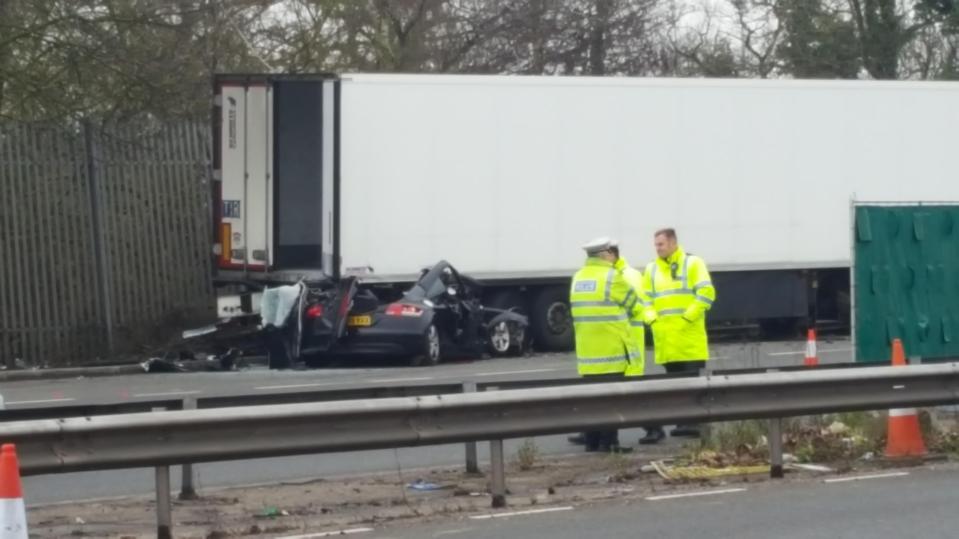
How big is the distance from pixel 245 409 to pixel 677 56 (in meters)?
34.2

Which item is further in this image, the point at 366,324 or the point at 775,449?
the point at 366,324

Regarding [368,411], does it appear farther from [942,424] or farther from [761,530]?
[942,424]

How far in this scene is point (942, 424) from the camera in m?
12.8

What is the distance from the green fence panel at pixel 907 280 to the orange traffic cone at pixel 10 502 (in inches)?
345

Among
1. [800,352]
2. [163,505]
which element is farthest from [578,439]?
[800,352]

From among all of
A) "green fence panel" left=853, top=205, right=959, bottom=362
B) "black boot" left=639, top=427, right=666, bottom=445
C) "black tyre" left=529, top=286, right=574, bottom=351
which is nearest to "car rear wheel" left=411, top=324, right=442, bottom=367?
"black tyre" left=529, top=286, right=574, bottom=351

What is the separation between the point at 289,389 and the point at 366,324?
2793 millimetres

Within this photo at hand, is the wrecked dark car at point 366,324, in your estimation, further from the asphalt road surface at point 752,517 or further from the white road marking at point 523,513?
the white road marking at point 523,513

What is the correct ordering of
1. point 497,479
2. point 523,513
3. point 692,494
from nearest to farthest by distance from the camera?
1. point 523,513
2. point 497,479
3. point 692,494

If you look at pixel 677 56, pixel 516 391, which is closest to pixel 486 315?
pixel 516 391

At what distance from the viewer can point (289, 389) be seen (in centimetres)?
1750

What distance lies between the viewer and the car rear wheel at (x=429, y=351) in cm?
2019

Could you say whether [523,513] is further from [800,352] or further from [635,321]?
[800,352]

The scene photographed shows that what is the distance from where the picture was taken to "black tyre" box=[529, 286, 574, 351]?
2231 centimetres
